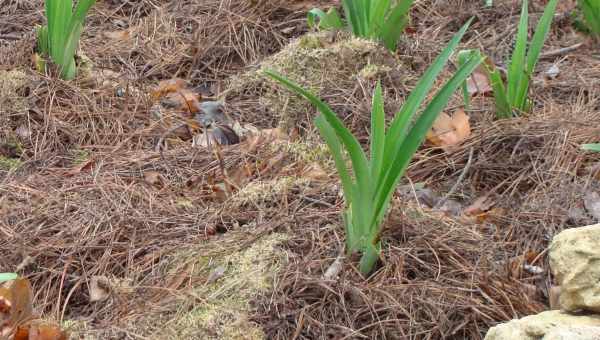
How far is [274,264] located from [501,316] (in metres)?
0.54

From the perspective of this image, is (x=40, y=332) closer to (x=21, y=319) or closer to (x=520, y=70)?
(x=21, y=319)

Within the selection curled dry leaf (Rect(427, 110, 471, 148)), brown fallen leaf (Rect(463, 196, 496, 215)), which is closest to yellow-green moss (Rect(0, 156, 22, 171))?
curled dry leaf (Rect(427, 110, 471, 148))

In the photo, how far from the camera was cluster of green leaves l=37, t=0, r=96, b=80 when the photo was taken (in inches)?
121

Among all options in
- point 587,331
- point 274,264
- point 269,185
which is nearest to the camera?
point 587,331

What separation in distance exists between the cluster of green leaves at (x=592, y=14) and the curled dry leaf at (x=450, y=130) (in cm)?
82

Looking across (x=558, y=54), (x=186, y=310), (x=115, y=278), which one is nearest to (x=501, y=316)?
(x=186, y=310)

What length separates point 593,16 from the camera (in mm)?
3320

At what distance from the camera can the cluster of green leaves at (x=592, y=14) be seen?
3.30m

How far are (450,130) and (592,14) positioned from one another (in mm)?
928

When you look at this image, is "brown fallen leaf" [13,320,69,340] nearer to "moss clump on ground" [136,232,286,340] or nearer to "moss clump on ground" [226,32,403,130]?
"moss clump on ground" [136,232,286,340]

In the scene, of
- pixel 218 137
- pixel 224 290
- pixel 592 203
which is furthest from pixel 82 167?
pixel 592 203

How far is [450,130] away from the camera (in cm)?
280

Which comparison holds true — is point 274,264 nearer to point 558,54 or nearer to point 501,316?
point 501,316

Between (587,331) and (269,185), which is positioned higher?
(587,331)
